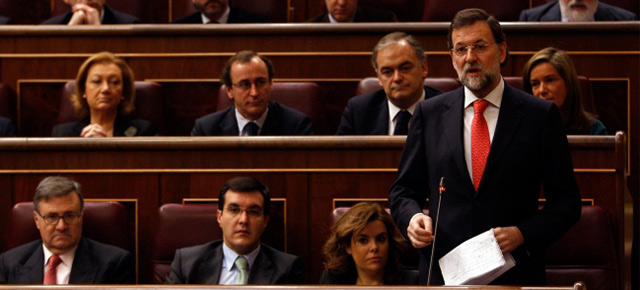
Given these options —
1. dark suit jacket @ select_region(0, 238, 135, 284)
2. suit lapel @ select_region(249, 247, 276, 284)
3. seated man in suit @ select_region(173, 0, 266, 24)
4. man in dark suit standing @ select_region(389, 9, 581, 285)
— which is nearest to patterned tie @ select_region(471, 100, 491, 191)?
man in dark suit standing @ select_region(389, 9, 581, 285)

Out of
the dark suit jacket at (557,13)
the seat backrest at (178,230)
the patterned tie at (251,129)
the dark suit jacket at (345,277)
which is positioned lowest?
the dark suit jacket at (345,277)

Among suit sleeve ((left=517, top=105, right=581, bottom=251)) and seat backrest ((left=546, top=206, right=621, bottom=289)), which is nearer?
suit sleeve ((left=517, top=105, right=581, bottom=251))

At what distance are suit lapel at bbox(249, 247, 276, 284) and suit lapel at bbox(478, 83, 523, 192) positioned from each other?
1.17 feet

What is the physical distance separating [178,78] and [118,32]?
0.41 feet

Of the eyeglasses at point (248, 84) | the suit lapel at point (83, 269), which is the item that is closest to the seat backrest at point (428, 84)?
Answer: the eyeglasses at point (248, 84)

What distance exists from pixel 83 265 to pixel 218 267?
0.54 ft

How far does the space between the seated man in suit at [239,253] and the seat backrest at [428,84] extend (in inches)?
12.8

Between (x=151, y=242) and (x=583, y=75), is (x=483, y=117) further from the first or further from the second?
(x=583, y=75)

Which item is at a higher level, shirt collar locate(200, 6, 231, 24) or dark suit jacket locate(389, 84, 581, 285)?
shirt collar locate(200, 6, 231, 24)

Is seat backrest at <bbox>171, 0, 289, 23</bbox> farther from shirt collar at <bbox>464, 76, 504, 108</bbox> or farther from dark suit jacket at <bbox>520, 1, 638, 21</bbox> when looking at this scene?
shirt collar at <bbox>464, 76, 504, 108</bbox>

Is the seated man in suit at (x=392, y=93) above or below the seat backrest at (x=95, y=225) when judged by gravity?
above

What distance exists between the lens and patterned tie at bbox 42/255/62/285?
114 centimetres

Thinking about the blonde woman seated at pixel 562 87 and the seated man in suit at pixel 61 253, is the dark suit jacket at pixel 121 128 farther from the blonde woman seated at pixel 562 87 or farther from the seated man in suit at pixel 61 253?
the blonde woman seated at pixel 562 87

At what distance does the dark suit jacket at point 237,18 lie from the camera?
1.64m
